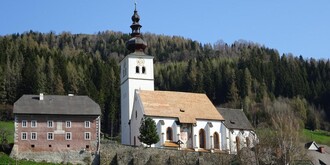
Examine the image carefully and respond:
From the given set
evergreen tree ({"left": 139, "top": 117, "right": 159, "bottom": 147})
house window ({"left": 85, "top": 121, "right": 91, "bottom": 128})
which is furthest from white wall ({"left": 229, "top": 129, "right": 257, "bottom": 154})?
house window ({"left": 85, "top": 121, "right": 91, "bottom": 128})

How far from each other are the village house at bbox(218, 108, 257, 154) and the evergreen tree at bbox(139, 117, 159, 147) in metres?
11.0

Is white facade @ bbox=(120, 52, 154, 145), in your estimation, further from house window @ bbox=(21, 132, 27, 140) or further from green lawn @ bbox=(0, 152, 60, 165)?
green lawn @ bbox=(0, 152, 60, 165)

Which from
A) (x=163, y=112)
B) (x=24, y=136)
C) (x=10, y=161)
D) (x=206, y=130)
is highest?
(x=163, y=112)

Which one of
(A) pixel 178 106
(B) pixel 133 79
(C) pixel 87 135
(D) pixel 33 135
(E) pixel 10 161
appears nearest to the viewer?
(E) pixel 10 161

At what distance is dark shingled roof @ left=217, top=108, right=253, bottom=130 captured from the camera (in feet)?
244

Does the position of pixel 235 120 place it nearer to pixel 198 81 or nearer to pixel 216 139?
pixel 216 139

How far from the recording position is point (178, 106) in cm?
7081

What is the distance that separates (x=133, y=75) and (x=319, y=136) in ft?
164

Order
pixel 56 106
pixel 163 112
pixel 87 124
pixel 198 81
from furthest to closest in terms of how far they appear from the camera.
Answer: pixel 198 81 → pixel 163 112 → pixel 56 106 → pixel 87 124

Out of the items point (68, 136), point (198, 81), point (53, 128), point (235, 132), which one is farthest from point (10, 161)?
point (198, 81)

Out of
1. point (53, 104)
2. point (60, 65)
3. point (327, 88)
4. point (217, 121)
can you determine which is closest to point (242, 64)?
point (327, 88)

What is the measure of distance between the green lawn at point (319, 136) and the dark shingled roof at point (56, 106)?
47496 millimetres

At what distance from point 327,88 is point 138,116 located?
8320cm

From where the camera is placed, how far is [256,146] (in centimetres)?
5794
